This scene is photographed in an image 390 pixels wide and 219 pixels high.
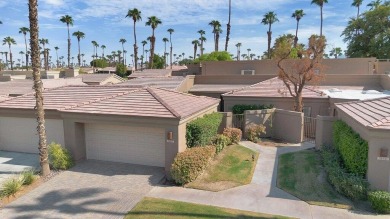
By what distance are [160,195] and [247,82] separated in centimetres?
2145

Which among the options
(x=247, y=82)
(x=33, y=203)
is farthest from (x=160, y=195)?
(x=247, y=82)

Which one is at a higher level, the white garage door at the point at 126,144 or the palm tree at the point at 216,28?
the palm tree at the point at 216,28

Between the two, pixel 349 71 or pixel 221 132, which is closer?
pixel 221 132

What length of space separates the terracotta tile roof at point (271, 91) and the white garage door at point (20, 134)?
15219 mm

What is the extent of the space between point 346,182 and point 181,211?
6695mm

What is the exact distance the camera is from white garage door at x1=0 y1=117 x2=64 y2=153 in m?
17.9

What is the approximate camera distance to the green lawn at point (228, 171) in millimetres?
13172

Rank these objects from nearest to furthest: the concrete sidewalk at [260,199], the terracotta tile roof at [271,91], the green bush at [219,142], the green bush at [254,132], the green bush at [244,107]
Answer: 1. the concrete sidewalk at [260,199]
2. the green bush at [219,142]
3. the green bush at [254,132]
4. the green bush at [244,107]
5. the terracotta tile roof at [271,91]

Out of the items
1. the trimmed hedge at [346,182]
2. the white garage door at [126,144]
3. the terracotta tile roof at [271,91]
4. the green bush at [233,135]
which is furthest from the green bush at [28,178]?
the terracotta tile roof at [271,91]

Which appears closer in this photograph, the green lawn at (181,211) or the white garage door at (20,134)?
the green lawn at (181,211)

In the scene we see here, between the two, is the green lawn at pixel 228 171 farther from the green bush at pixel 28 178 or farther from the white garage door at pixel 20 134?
the white garage door at pixel 20 134

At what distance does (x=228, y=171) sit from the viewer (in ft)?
48.2

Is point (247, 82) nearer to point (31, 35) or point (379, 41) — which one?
point (31, 35)

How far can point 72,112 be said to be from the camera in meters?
15.7
